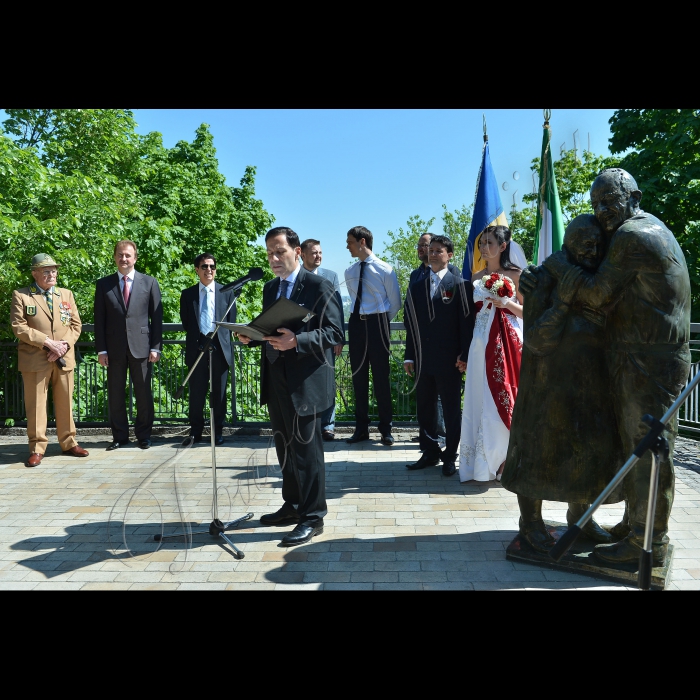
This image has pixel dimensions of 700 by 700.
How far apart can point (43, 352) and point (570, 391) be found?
5.84m

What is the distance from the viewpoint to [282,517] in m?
5.16

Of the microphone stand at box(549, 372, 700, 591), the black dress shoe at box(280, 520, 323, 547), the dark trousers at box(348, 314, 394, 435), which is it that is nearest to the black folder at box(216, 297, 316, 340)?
the black dress shoe at box(280, 520, 323, 547)

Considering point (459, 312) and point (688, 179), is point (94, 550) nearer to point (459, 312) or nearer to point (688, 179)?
point (459, 312)

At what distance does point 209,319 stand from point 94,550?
3.90 m

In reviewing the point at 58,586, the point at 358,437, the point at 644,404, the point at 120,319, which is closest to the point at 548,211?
the point at 358,437

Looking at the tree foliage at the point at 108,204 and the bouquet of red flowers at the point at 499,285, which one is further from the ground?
the tree foliage at the point at 108,204

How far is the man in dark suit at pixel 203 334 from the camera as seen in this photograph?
26.7ft

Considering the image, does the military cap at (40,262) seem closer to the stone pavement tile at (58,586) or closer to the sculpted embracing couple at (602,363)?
the stone pavement tile at (58,586)

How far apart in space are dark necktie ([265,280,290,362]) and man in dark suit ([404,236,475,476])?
191 centimetres

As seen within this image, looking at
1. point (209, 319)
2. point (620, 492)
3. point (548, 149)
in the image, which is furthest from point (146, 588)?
point (548, 149)

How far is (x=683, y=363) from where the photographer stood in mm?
3674

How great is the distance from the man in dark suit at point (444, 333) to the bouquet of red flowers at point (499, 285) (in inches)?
20.2

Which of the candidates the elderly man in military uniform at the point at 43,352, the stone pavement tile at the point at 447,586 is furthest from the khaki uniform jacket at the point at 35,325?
the stone pavement tile at the point at 447,586

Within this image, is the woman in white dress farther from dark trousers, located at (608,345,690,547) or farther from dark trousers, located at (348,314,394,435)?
dark trousers, located at (608,345,690,547)
